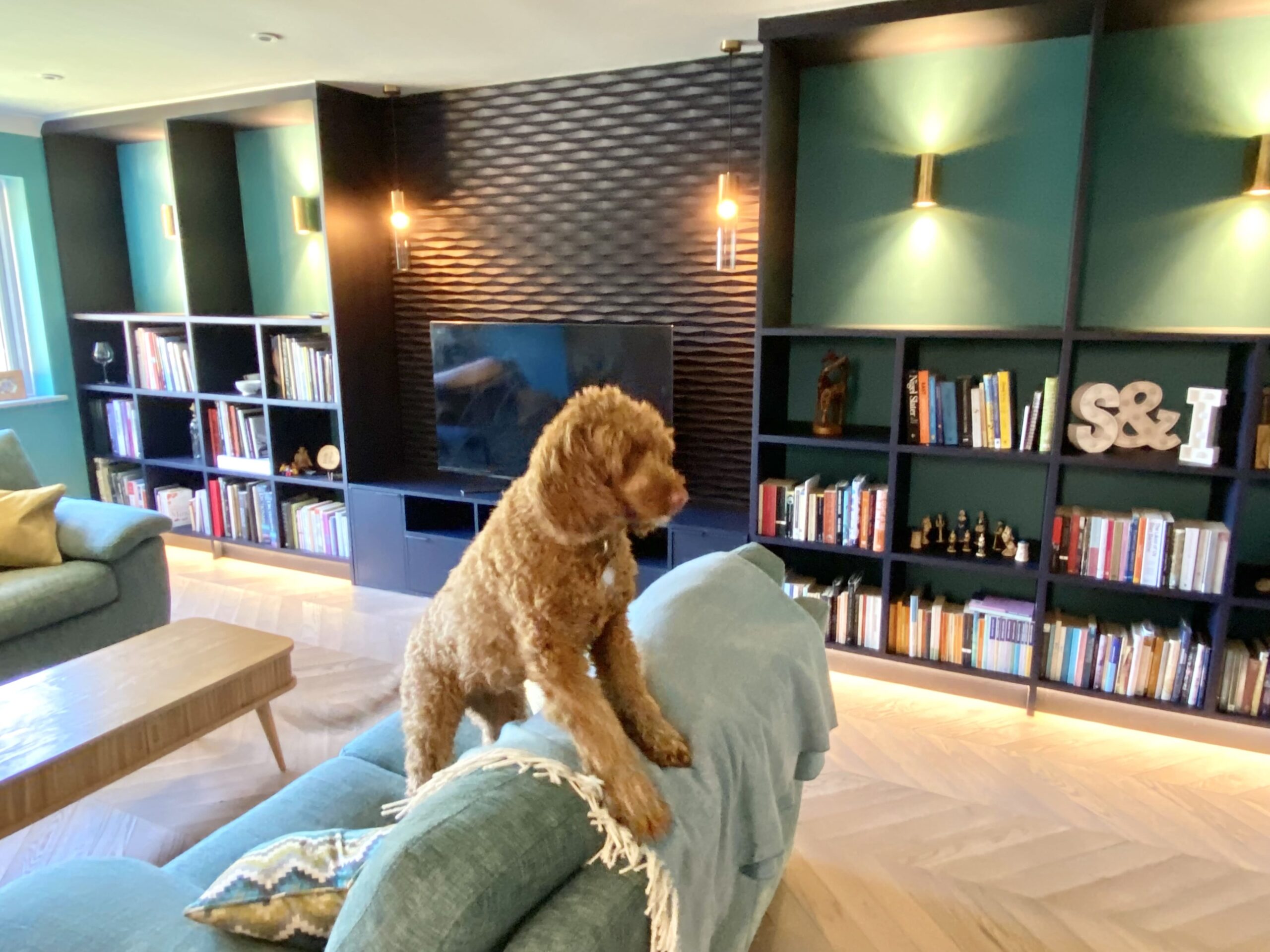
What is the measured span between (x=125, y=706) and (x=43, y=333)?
132 inches

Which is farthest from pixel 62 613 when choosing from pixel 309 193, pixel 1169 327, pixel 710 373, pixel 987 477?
pixel 1169 327

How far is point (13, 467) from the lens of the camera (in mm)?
3191

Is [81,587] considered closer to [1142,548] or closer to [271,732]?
[271,732]

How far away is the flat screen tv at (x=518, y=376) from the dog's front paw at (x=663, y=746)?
2172 mm

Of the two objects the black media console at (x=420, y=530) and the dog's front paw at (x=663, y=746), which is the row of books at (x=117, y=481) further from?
the dog's front paw at (x=663, y=746)

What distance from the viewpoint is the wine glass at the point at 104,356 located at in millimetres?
4355

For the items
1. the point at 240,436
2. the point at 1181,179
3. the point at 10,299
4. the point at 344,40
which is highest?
the point at 344,40

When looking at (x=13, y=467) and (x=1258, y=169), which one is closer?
(x=1258, y=169)

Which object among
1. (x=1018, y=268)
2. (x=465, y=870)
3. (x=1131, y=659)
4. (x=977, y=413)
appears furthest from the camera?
(x=1018, y=268)

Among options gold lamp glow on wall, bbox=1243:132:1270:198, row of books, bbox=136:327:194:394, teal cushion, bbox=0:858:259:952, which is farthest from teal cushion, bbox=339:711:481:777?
row of books, bbox=136:327:194:394

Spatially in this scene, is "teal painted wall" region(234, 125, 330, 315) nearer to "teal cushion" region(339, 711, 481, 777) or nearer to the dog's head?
"teal cushion" region(339, 711, 481, 777)

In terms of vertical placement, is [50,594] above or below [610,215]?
below

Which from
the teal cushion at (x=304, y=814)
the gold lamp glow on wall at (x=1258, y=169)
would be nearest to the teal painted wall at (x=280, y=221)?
the teal cushion at (x=304, y=814)

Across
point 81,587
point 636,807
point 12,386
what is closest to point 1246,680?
point 636,807
